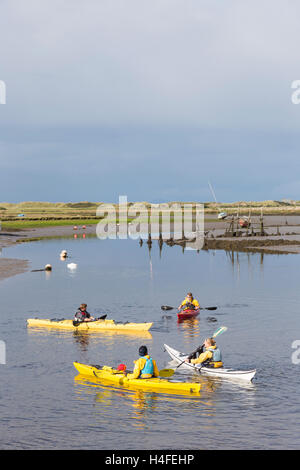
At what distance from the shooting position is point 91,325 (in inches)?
1318

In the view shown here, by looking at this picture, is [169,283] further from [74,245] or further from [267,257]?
[74,245]

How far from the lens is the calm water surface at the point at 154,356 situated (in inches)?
718

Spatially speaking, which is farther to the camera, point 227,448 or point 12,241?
point 12,241

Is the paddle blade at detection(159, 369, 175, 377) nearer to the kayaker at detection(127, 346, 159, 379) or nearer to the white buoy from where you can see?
the kayaker at detection(127, 346, 159, 379)

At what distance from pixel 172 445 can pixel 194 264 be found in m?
49.9

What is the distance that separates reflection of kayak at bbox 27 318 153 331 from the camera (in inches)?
1282

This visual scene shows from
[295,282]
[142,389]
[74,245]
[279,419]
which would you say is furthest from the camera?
[74,245]

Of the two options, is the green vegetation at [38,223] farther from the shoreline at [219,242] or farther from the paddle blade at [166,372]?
the paddle blade at [166,372]

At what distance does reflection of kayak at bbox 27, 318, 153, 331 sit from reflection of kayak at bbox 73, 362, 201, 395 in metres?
8.33

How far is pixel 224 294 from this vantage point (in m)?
45.8

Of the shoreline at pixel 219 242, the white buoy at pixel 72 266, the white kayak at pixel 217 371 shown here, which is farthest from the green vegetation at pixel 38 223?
the white kayak at pixel 217 371

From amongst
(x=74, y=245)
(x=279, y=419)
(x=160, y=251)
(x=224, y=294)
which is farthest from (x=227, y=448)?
(x=74, y=245)

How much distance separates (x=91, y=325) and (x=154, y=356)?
21.7 ft
